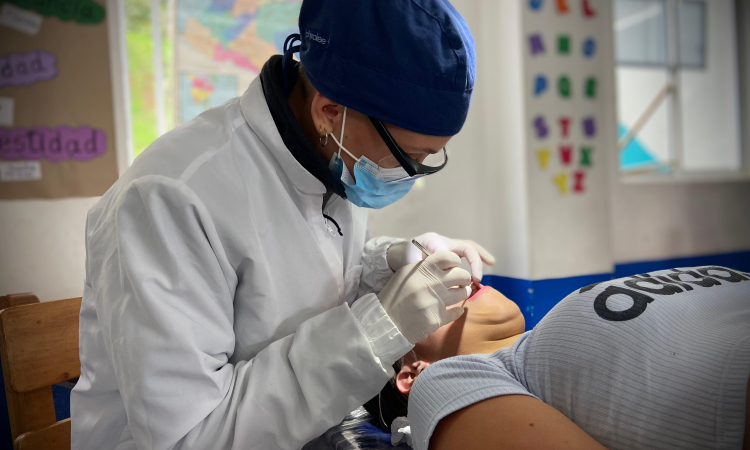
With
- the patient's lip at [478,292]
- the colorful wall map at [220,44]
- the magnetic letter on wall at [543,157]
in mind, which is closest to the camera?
the patient's lip at [478,292]

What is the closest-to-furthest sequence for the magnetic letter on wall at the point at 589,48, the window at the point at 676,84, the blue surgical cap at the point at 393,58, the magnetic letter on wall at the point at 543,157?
the blue surgical cap at the point at 393,58
the magnetic letter on wall at the point at 543,157
the magnetic letter on wall at the point at 589,48
the window at the point at 676,84

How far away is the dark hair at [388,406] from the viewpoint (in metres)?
1.48

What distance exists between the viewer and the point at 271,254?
1195 millimetres

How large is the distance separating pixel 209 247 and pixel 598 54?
216 cm

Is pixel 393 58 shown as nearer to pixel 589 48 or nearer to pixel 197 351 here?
pixel 197 351

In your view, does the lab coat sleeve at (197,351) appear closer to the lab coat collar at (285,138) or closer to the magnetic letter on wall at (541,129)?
the lab coat collar at (285,138)

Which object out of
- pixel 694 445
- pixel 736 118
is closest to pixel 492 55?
pixel 694 445

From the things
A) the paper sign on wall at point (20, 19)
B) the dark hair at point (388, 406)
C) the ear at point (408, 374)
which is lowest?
the dark hair at point (388, 406)

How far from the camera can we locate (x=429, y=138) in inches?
45.3

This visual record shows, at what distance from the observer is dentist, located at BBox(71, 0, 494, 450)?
0.97 metres

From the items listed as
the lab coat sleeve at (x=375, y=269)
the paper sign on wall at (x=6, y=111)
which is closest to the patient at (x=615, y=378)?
the lab coat sleeve at (x=375, y=269)

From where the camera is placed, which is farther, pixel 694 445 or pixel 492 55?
pixel 492 55

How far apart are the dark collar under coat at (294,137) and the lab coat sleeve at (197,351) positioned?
28 cm

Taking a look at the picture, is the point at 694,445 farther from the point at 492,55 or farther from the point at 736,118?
the point at 736,118
